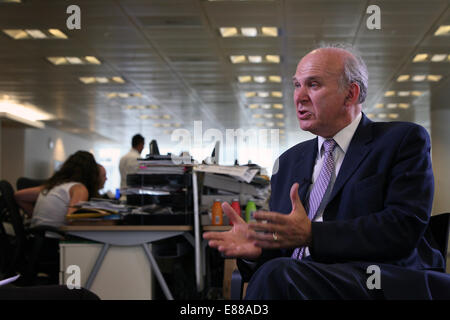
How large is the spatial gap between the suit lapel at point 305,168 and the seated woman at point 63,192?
2041 mm

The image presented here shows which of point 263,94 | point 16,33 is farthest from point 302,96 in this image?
point 263,94

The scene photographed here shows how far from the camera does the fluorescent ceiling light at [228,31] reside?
619cm

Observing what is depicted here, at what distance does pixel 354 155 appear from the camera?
127 centimetres

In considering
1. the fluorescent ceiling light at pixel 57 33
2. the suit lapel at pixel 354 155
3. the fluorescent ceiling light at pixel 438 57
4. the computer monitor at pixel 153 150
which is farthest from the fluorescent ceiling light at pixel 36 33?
the suit lapel at pixel 354 155

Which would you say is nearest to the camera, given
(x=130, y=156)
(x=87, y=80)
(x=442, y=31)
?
(x=130, y=156)

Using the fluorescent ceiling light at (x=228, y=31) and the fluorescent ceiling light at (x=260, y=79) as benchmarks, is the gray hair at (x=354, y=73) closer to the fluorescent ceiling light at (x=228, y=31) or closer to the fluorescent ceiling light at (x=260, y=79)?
the fluorescent ceiling light at (x=228, y=31)

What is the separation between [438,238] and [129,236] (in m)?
1.84

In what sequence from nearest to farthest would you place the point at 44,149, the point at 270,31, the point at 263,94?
the point at 270,31
the point at 263,94
the point at 44,149

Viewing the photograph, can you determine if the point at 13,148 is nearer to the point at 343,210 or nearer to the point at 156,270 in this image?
the point at 156,270

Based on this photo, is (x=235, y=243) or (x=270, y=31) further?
(x=270, y=31)

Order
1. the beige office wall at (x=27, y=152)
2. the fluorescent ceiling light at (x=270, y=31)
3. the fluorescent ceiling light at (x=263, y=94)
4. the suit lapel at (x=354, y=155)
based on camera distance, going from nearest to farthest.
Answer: the suit lapel at (x=354, y=155)
the fluorescent ceiling light at (x=270, y=31)
the fluorescent ceiling light at (x=263, y=94)
the beige office wall at (x=27, y=152)

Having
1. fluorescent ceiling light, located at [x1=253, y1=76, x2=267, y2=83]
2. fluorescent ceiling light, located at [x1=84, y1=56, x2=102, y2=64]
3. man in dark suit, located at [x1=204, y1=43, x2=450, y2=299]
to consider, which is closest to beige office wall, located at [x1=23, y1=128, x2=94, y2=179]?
fluorescent ceiling light, located at [x1=84, y1=56, x2=102, y2=64]

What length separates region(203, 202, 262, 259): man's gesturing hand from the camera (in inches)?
44.0

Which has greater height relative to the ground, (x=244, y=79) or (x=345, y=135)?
(x=244, y=79)
